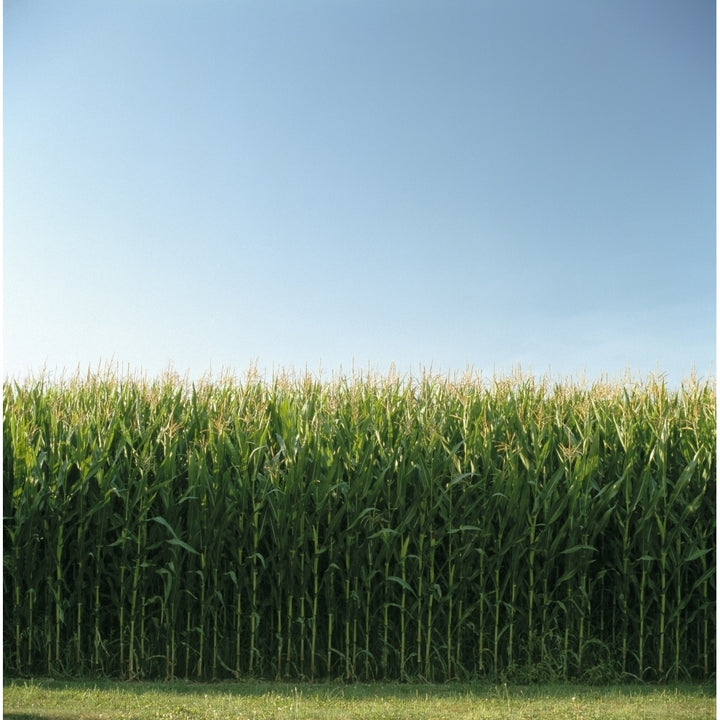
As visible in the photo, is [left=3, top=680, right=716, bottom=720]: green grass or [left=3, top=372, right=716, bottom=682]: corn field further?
[left=3, top=372, right=716, bottom=682]: corn field

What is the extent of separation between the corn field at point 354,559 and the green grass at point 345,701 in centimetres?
25

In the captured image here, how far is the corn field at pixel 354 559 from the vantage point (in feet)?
17.1

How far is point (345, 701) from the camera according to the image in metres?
4.61

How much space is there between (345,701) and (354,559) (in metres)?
0.96

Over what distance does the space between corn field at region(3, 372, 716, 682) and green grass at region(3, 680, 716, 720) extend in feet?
0.81

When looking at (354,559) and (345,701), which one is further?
(354,559)

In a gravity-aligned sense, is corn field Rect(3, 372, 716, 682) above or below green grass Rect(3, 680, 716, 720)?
above

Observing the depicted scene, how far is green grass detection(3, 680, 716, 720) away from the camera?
4.35 metres

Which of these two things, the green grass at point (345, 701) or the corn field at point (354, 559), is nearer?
the green grass at point (345, 701)

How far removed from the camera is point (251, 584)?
5.31 meters

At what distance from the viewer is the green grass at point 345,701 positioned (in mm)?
4352

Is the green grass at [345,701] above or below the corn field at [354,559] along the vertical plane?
below

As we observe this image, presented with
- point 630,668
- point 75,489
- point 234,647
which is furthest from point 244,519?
point 630,668

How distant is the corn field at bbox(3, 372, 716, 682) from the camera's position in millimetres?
5219
